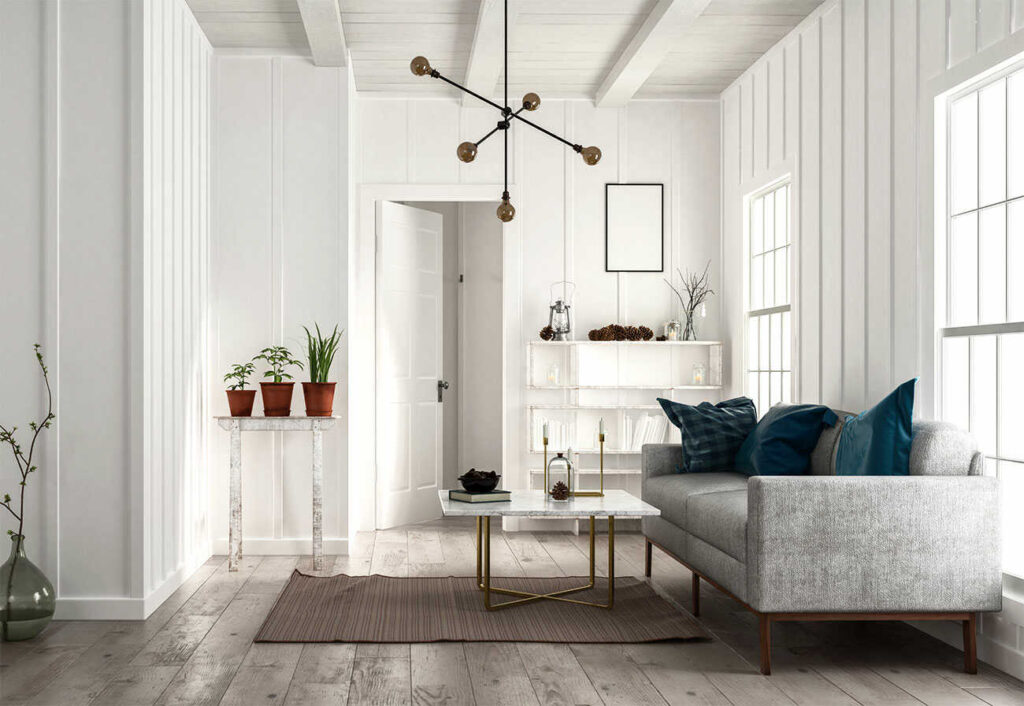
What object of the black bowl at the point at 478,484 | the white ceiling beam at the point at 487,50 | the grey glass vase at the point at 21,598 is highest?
the white ceiling beam at the point at 487,50

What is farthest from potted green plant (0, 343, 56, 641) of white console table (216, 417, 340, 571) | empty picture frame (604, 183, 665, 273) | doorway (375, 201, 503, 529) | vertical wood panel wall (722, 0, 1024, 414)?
empty picture frame (604, 183, 665, 273)

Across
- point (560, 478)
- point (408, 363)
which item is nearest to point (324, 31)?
point (408, 363)

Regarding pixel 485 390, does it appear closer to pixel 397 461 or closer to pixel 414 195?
pixel 397 461

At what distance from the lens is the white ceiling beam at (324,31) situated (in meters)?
4.48

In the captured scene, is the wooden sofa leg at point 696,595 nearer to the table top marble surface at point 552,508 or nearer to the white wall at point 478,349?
the table top marble surface at point 552,508

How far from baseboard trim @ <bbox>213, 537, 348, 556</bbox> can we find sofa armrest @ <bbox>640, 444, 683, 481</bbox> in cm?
182

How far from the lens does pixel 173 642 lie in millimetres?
3488

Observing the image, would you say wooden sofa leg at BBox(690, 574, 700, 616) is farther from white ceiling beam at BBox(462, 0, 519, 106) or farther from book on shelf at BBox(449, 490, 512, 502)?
white ceiling beam at BBox(462, 0, 519, 106)

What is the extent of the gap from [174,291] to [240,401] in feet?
2.62

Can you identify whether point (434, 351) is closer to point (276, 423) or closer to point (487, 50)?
point (276, 423)

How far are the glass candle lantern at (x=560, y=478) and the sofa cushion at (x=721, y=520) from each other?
54 centimetres

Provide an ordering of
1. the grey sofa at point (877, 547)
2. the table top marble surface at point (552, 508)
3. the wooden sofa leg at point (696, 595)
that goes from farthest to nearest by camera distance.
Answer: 1. the wooden sofa leg at point (696, 595)
2. the table top marble surface at point (552, 508)
3. the grey sofa at point (877, 547)

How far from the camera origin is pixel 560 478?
14.1ft

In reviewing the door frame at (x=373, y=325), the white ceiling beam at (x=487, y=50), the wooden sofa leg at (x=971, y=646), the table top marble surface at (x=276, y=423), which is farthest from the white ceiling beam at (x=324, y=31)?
the wooden sofa leg at (x=971, y=646)
